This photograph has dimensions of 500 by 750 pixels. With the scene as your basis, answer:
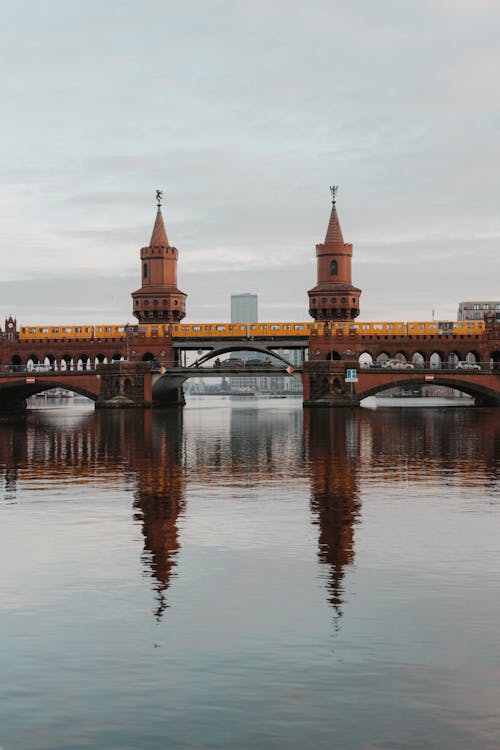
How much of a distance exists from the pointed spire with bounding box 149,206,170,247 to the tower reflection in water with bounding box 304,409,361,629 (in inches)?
3231

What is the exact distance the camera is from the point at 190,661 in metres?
14.3

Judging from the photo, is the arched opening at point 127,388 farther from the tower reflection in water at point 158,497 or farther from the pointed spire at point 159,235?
the tower reflection in water at point 158,497

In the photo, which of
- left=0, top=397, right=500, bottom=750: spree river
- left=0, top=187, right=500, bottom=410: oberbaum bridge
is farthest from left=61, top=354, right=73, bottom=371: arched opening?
left=0, top=397, right=500, bottom=750: spree river

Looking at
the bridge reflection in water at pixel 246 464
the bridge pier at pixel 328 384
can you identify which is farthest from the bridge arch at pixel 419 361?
the bridge reflection in water at pixel 246 464

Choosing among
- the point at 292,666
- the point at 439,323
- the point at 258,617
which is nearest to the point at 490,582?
the point at 258,617

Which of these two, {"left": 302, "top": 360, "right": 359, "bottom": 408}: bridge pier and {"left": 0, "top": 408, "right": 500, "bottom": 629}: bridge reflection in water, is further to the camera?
{"left": 302, "top": 360, "right": 359, "bottom": 408}: bridge pier

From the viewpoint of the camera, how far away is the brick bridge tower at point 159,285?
14207cm

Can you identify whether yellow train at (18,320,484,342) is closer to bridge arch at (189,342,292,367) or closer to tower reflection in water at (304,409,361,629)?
bridge arch at (189,342,292,367)

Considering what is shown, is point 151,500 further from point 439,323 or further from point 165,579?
point 439,323

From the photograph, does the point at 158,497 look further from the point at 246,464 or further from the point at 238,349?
the point at 238,349

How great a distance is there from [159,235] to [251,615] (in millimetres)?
132772

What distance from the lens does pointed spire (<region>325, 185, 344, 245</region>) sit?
5628 inches

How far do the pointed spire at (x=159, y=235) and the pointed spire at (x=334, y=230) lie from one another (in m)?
26.3

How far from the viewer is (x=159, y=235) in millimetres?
145875
